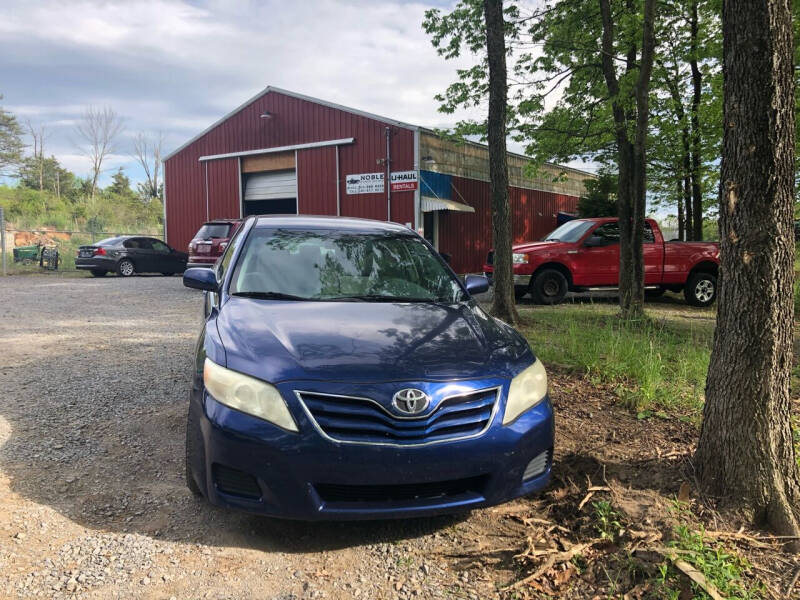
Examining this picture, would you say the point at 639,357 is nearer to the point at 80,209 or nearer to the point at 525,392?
the point at 525,392

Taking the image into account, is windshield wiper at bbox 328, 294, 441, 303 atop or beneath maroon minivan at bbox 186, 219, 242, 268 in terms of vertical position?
beneath

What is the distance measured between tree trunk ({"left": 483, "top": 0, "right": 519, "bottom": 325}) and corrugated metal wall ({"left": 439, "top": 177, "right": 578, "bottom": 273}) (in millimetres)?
11031

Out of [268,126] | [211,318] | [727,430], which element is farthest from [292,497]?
[268,126]

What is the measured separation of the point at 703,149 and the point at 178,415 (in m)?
16.4

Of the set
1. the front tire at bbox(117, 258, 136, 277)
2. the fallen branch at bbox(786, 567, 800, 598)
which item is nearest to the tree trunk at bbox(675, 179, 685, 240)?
the fallen branch at bbox(786, 567, 800, 598)

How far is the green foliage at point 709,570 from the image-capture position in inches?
85.7

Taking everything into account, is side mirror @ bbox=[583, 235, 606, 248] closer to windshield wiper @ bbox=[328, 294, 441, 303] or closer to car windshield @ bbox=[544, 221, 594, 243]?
car windshield @ bbox=[544, 221, 594, 243]

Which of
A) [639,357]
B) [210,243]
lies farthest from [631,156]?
[210,243]

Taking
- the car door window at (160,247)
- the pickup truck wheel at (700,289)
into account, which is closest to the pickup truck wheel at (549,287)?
the pickup truck wheel at (700,289)

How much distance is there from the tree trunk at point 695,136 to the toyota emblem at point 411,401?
1559 centimetres

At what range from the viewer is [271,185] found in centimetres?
2177

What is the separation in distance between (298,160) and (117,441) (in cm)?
1797

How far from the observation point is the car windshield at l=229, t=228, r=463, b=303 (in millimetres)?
3533

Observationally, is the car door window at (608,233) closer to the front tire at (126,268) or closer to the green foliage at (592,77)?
the green foliage at (592,77)
